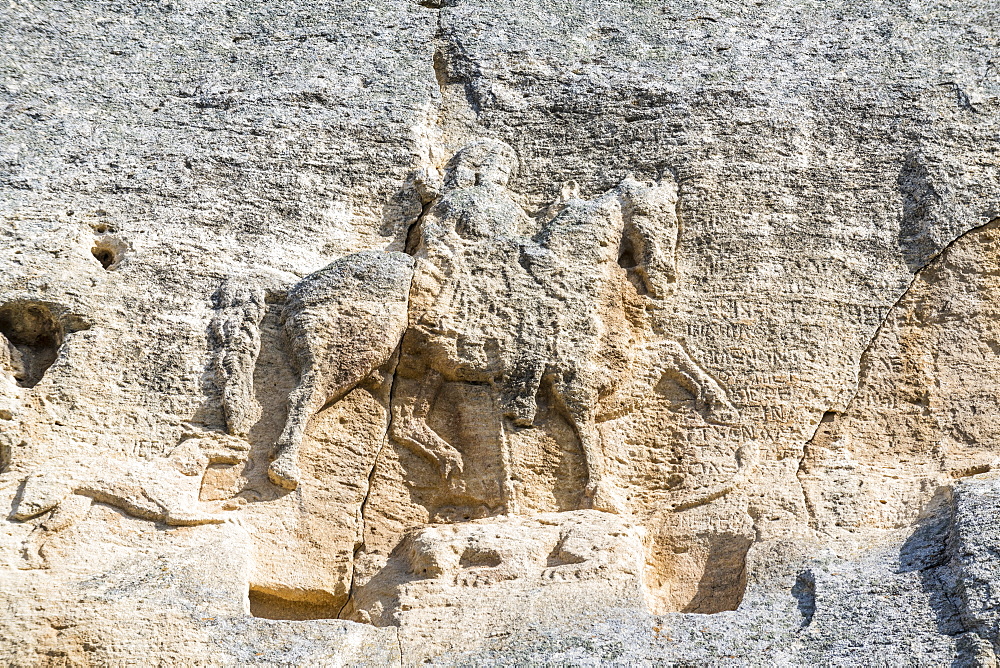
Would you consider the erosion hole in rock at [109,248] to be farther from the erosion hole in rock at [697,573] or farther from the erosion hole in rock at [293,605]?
the erosion hole in rock at [697,573]

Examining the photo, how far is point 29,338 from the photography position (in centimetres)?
789

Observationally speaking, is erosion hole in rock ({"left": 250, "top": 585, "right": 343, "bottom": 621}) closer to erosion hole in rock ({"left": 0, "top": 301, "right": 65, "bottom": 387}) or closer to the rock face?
the rock face

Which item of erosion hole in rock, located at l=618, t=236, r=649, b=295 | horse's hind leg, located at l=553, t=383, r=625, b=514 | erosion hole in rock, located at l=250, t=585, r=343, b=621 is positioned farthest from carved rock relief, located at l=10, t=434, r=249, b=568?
erosion hole in rock, located at l=618, t=236, r=649, b=295

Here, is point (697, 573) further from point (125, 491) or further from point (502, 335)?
point (125, 491)

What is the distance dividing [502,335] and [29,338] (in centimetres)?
269

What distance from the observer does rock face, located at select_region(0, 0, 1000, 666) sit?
6727mm

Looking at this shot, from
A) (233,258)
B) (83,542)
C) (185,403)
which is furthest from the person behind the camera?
(233,258)

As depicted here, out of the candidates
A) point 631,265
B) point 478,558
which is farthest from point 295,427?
point 631,265

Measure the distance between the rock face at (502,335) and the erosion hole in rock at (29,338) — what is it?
25 millimetres

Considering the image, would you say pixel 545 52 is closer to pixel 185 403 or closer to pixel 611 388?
pixel 611 388

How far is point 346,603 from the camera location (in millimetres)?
7352

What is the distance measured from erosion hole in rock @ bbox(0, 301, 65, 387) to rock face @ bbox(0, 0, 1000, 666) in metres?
0.02

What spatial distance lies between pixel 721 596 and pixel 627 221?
2366 mm

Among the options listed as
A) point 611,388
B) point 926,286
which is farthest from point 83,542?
point 926,286
